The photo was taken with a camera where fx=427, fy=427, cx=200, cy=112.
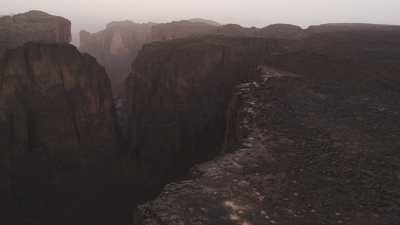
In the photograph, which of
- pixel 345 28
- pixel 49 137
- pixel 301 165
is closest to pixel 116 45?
pixel 345 28

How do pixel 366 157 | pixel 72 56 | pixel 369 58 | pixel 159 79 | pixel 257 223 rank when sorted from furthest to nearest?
pixel 159 79 < pixel 72 56 < pixel 369 58 < pixel 366 157 < pixel 257 223

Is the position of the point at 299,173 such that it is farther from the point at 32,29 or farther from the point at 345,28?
the point at 345,28

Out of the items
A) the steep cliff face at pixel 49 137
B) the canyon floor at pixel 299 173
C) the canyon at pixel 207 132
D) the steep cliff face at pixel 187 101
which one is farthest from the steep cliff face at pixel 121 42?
the canyon floor at pixel 299 173

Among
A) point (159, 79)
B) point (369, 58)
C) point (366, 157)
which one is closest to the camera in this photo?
point (366, 157)

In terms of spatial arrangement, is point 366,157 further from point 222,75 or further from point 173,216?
point 222,75

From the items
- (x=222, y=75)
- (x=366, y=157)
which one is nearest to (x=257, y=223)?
(x=366, y=157)

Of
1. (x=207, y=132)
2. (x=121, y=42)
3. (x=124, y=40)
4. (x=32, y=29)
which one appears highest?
(x=32, y=29)
